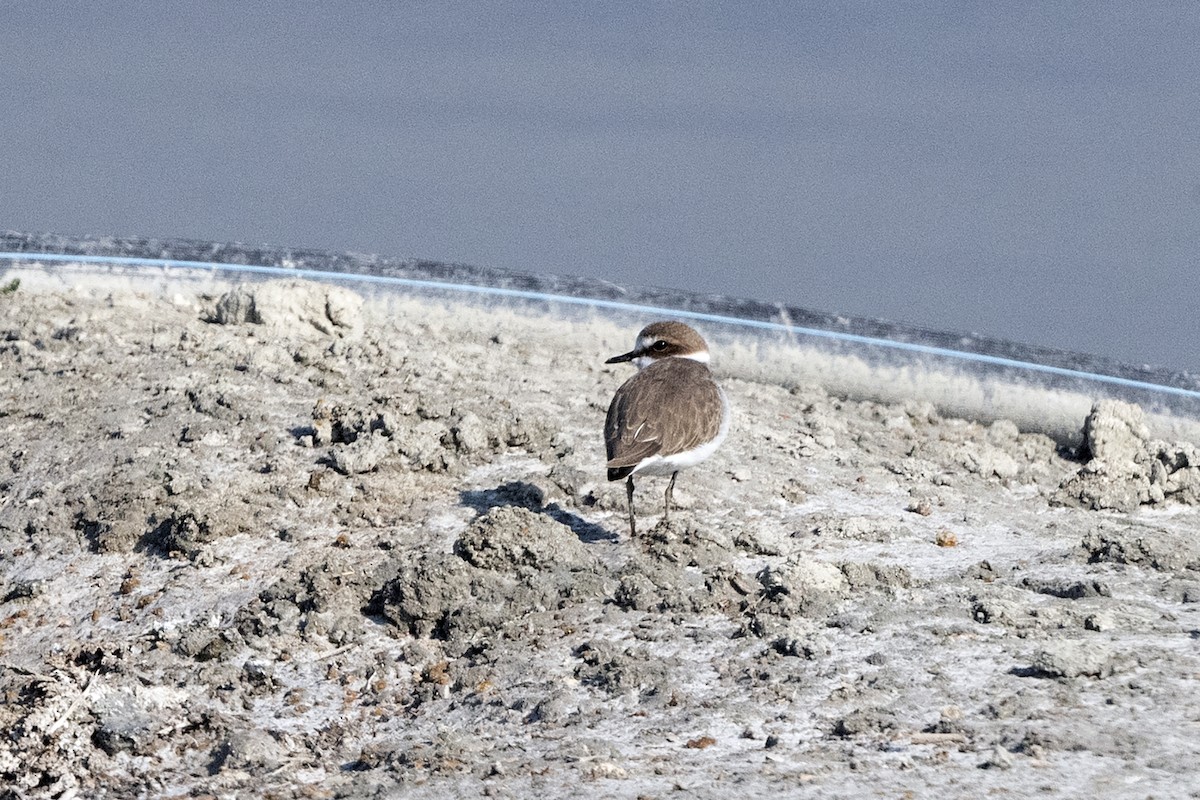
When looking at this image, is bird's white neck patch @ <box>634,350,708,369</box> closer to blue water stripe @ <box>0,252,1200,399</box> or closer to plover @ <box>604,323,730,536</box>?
plover @ <box>604,323,730,536</box>

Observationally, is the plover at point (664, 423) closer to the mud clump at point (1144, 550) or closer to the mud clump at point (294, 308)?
the mud clump at point (1144, 550)

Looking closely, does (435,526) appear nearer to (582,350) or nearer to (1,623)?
(1,623)

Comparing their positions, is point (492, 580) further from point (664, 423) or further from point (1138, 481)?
point (1138, 481)

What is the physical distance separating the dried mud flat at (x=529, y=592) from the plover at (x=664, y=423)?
1.18 ft

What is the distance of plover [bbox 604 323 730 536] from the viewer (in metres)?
5.70

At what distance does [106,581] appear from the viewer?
5766 millimetres

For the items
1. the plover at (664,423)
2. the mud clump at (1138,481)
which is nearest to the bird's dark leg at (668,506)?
the plover at (664,423)

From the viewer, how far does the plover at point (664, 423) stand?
5695 mm

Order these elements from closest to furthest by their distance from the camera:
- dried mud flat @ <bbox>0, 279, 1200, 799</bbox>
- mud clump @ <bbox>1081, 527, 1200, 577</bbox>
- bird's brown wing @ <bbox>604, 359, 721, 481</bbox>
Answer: dried mud flat @ <bbox>0, 279, 1200, 799</bbox> → mud clump @ <bbox>1081, 527, 1200, 577</bbox> → bird's brown wing @ <bbox>604, 359, 721, 481</bbox>

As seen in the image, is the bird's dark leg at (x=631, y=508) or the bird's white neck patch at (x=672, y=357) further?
the bird's white neck patch at (x=672, y=357)

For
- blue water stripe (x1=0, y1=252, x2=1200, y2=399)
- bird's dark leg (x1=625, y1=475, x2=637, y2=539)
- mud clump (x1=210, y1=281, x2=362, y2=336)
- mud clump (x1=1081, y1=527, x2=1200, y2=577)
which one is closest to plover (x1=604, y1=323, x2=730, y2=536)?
bird's dark leg (x1=625, y1=475, x2=637, y2=539)

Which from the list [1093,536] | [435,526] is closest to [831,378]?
[1093,536]

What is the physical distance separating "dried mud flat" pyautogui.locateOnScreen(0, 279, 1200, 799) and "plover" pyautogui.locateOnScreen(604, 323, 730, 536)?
0.36 m

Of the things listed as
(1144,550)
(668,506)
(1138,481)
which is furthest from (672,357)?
(1138,481)
